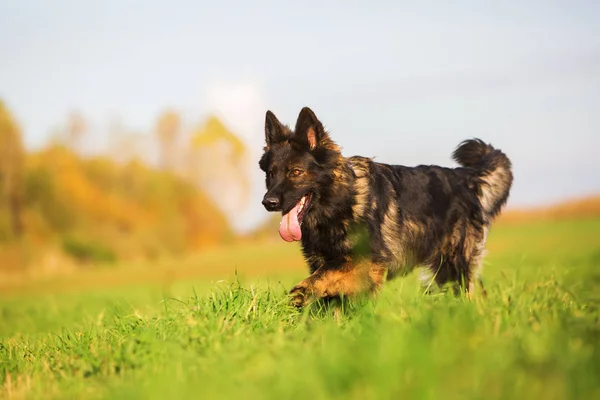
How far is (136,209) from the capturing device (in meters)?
42.2

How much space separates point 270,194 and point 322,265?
95 centimetres

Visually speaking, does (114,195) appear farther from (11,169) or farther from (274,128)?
(274,128)

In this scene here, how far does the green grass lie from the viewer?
11.7 ft

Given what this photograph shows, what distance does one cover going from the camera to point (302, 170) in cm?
673

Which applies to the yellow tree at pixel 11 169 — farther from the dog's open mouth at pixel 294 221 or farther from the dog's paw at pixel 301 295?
the dog's paw at pixel 301 295

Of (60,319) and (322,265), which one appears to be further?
(60,319)

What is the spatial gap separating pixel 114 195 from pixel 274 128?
121ft

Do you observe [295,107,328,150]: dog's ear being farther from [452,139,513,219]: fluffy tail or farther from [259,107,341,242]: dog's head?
[452,139,513,219]: fluffy tail

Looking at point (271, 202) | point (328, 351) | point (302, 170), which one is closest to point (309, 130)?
point (302, 170)

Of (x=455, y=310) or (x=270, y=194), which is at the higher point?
(x=270, y=194)

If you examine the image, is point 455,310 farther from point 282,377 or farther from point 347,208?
point 347,208

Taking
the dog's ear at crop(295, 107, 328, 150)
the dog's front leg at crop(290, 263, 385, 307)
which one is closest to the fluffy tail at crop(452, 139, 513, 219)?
the dog's front leg at crop(290, 263, 385, 307)

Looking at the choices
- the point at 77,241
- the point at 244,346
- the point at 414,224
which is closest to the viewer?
the point at 244,346

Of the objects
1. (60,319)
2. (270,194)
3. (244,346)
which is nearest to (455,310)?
(244,346)
